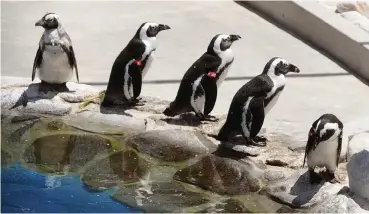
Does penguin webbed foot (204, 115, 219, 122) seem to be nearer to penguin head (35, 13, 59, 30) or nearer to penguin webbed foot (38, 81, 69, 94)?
penguin webbed foot (38, 81, 69, 94)

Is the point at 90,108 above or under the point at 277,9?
under

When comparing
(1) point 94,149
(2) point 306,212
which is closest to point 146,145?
(1) point 94,149

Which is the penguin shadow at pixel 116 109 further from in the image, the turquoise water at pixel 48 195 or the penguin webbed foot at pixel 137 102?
the turquoise water at pixel 48 195

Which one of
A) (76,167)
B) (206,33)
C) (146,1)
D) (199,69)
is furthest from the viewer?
(146,1)

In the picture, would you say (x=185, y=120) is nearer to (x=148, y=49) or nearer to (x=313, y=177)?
(x=148, y=49)

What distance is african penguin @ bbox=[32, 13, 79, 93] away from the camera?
6.43 m

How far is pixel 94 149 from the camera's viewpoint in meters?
5.90

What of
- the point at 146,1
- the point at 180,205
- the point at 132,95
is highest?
the point at 146,1

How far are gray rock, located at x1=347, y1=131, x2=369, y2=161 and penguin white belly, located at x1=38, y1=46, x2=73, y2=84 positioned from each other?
218cm

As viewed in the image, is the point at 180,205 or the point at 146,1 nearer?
the point at 180,205

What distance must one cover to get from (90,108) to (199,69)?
2.95 feet

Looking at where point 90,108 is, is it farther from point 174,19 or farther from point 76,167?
point 174,19

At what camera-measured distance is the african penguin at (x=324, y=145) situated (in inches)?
201

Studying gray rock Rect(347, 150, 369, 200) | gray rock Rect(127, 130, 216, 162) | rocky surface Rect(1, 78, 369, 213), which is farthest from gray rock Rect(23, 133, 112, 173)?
gray rock Rect(347, 150, 369, 200)
